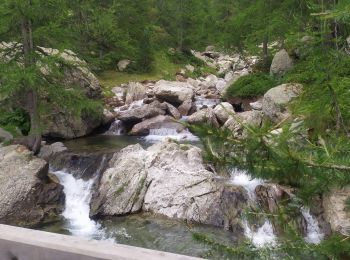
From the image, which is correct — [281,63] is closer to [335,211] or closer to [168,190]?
[168,190]

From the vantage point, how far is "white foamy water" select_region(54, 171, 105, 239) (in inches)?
427

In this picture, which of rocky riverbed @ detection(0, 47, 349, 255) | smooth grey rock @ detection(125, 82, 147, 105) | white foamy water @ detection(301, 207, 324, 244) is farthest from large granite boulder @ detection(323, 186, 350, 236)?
smooth grey rock @ detection(125, 82, 147, 105)

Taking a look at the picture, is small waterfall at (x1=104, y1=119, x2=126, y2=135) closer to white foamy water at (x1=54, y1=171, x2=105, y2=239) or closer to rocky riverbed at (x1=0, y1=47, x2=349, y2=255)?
rocky riverbed at (x1=0, y1=47, x2=349, y2=255)

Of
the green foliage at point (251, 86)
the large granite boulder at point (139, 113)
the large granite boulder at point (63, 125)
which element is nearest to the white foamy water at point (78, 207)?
the large granite boulder at point (63, 125)

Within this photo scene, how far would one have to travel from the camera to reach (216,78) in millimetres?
33156

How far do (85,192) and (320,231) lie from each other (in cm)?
709

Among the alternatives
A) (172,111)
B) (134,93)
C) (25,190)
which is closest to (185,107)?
(172,111)

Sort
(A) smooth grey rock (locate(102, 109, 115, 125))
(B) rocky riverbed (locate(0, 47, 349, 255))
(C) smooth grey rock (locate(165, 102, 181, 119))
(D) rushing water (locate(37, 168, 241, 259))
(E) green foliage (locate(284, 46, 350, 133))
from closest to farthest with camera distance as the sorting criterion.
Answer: (E) green foliage (locate(284, 46, 350, 133))
(D) rushing water (locate(37, 168, 241, 259))
(B) rocky riverbed (locate(0, 47, 349, 255))
(A) smooth grey rock (locate(102, 109, 115, 125))
(C) smooth grey rock (locate(165, 102, 181, 119))

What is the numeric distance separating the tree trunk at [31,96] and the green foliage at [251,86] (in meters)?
11.4

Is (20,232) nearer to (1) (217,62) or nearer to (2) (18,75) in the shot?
(2) (18,75)

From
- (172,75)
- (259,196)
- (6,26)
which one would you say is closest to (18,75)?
(6,26)

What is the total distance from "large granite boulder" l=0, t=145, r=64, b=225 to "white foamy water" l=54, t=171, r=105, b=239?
30 centimetres

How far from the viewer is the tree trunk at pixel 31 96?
1288 cm

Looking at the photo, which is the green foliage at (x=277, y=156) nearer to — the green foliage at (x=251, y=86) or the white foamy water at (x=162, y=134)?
the white foamy water at (x=162, y=134)
